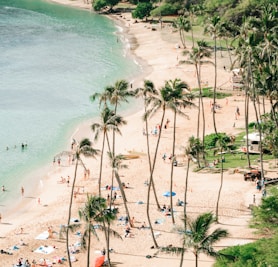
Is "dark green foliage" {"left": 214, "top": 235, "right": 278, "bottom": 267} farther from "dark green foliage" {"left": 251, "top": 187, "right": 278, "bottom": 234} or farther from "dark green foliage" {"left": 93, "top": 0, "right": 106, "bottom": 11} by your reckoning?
"dark green foliage" {"left": 93, "top": 0, "right": 106, "bottom": 11}

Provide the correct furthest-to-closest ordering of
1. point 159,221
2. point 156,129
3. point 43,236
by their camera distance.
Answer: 1. point 156,129
2. point 159,221
3. point 43,236

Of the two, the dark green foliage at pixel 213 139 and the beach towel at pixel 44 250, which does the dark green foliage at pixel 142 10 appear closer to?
the dark green foliage at pixel 213 139

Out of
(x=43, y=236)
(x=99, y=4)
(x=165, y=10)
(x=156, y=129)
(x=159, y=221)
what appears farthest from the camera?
(x=99, y=4)

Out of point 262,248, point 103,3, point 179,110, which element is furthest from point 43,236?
point 103,3

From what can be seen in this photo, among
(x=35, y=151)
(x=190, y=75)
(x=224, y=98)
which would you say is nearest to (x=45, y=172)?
(x=35, y=151)

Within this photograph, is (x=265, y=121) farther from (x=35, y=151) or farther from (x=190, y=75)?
(x=190, y=75)

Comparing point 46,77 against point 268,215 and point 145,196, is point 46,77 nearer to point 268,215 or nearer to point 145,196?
point 145,196
